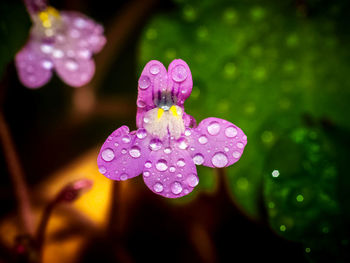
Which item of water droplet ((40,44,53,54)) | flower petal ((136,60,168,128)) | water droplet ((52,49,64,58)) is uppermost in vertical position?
water droplet ((40,44,53,54))

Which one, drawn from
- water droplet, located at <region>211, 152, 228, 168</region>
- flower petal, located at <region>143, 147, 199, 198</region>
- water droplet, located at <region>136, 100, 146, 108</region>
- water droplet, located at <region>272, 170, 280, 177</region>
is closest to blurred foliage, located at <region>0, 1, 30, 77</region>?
water droplet, located at <region>136, 100, 146, 108</region>

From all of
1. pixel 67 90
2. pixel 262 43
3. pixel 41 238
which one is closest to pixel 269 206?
pixel 262 43

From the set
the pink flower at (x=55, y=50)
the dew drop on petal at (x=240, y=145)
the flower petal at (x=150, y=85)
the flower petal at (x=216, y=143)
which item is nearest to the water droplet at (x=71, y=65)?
the pink flower at (x=55, y=50)

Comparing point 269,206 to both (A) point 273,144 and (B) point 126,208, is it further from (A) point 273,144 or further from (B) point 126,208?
(B) point 126,208

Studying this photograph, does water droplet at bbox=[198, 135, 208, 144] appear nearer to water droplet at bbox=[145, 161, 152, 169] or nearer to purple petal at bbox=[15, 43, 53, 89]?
water droplet at bbox=[145, 161, 152, 169]

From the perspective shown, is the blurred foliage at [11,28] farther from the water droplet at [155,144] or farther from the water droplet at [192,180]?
the water droplet at [192,180]

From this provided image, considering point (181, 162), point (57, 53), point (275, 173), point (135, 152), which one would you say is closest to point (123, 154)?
point (135, 152)
